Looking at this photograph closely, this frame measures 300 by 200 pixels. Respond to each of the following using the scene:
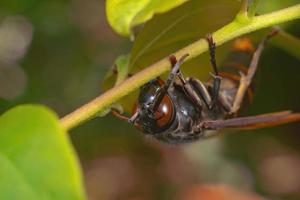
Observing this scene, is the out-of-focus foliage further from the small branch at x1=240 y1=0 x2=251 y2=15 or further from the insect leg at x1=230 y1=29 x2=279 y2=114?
the small branch at x1=240 y1=0 x2=251 y2=15

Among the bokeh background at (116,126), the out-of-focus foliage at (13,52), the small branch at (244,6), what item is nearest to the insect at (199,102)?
the small branch at (244,6)

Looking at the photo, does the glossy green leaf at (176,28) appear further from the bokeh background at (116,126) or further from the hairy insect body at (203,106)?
the bokeh background at (116,126)

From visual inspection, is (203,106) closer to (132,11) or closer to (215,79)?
(215,79)

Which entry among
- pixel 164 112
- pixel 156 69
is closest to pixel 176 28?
pixel 164 112

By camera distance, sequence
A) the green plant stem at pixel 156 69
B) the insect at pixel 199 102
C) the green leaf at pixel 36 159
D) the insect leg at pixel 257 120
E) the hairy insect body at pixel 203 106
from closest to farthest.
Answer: the green leaf at pixel 36 159 → the green plant stem at pixel 156 69 → the insect leg at pixel 257 120 → the insect at pixel 199 102 → the hairy insect body at pixel 203 106

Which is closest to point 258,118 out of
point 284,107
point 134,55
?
point 134,55

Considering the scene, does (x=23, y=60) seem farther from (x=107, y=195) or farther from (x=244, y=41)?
(x=244, y=41)

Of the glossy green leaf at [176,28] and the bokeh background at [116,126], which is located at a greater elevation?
the bokeh background at [116,126]
